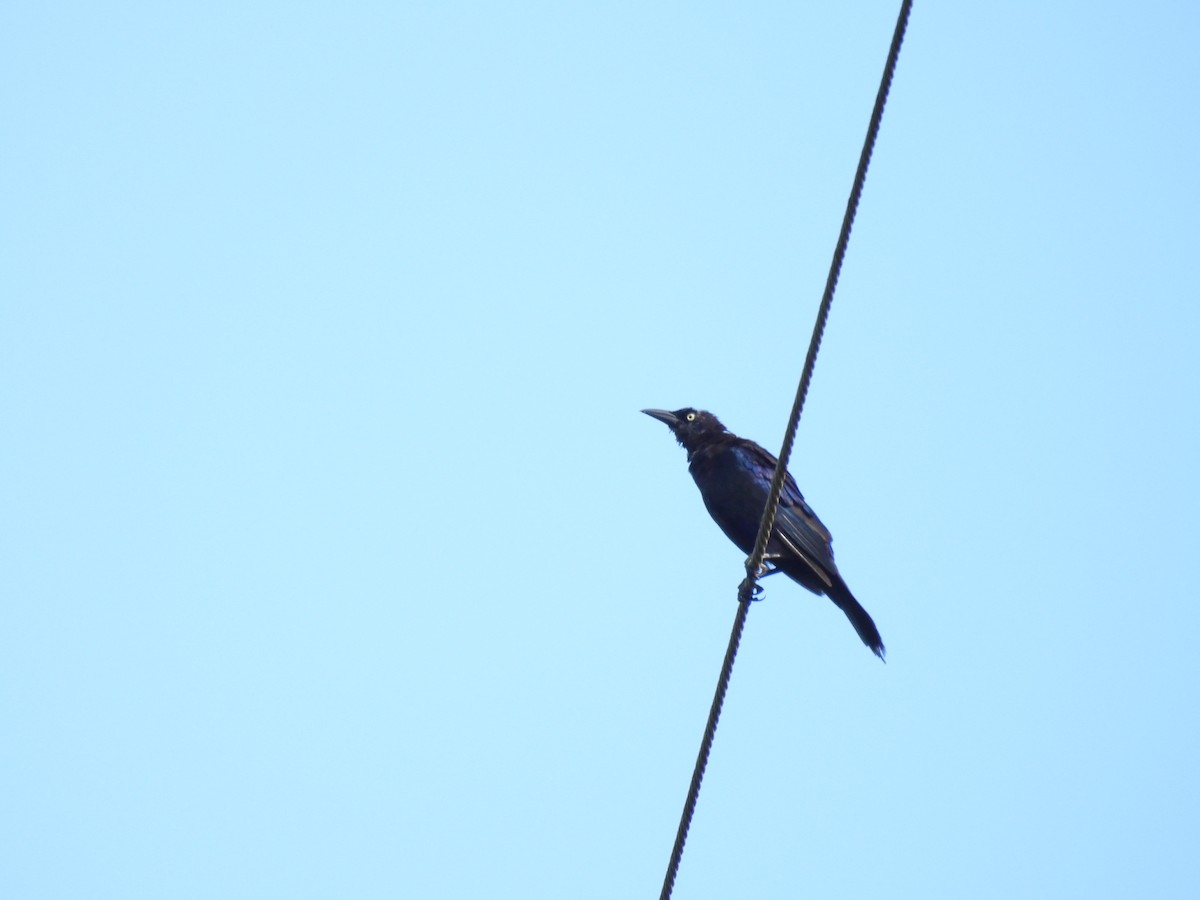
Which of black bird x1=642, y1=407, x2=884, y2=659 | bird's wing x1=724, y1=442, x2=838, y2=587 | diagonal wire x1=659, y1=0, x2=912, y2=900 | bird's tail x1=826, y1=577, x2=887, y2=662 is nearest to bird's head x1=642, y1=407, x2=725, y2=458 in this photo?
black bird x1=642, y1=407, x2=884, y2=659

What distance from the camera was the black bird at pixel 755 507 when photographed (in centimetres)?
774

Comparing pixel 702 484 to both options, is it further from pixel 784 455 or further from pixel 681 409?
pixel 784 455

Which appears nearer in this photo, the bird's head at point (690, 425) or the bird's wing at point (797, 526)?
the bird's wing at point (797, 526)

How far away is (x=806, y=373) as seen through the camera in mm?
4328

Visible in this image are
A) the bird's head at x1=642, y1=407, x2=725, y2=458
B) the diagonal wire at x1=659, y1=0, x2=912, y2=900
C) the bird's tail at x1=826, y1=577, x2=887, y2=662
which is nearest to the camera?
the diagonal wire at x1=659, y1=0, x2=912, y2=900

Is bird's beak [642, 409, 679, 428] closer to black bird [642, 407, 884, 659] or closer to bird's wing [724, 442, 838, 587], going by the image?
black bird [642, 407, 884, 659]

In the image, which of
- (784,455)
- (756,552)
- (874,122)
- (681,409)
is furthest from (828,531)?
(874,122)

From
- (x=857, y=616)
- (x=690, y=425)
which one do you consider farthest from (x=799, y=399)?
(x=690, y=425)

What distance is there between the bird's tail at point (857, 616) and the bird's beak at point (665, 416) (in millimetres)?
2085

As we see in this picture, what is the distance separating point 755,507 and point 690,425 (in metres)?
1.23

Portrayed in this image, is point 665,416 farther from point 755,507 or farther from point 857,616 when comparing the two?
point 857,616

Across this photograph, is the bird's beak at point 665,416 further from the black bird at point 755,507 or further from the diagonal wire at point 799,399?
the diagonal wire at point 799,399

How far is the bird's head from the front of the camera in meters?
9.20

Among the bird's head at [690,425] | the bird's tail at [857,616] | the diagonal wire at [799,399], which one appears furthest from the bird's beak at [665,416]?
the diagonal wire at [799,399]
